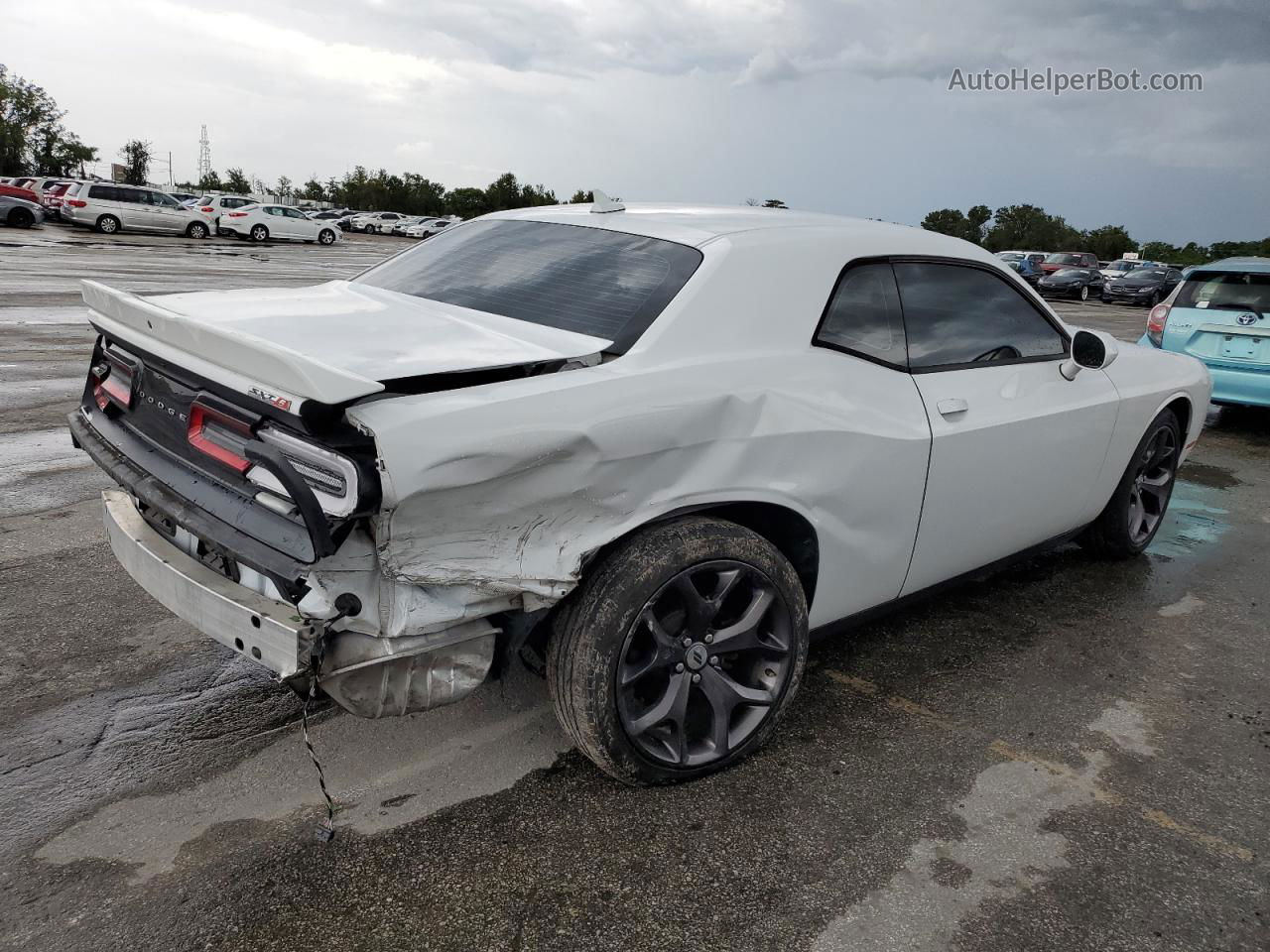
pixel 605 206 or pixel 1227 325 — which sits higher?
pixel 605 206

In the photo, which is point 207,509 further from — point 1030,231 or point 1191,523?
point 1030,231

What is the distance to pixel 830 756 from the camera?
2.98m

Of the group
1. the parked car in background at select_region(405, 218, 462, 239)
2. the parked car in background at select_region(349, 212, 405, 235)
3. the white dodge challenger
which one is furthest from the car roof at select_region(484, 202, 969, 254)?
the parked car in background at select_region(349, 212, 405, 235)

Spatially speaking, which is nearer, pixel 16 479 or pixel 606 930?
pixel 606 930

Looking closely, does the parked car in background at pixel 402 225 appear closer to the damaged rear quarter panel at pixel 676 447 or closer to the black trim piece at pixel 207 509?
the black trim piece at pixel 207 509

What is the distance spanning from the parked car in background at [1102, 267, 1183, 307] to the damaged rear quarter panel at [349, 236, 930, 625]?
30.8 meters

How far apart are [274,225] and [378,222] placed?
Result: 23213 mm

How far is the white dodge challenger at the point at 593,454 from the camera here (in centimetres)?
220

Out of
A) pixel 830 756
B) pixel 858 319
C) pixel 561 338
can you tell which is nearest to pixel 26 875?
pixel 561 338

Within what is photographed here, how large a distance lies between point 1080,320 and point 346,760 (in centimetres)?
2215

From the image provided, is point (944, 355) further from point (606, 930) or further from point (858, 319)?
point (606, 930)

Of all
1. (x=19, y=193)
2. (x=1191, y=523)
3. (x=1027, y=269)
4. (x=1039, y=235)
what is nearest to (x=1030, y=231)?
(x=1039, y=235)

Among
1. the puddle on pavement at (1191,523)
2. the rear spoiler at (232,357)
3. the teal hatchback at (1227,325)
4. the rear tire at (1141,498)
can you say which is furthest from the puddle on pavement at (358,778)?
the teal hatchback at (1227,325)

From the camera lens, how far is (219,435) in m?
2.46
